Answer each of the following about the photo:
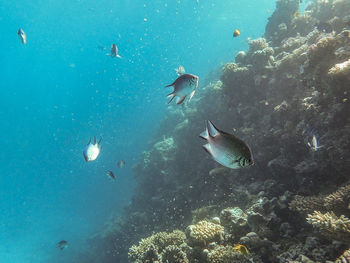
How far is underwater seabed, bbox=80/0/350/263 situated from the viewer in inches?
137

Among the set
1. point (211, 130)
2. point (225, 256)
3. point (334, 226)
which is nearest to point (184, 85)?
point (211, 130)

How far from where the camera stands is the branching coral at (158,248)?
421 cm

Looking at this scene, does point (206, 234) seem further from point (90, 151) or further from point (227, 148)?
point (227, 148)

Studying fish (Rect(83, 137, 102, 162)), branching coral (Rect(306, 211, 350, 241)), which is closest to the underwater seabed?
branching coral (Rect(306, 211, 350, 241))

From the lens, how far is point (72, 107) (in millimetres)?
99375

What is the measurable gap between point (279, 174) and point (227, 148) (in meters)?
5.06

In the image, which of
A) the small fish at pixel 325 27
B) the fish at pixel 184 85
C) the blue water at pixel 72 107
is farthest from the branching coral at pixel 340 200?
the blue water at pixel 72 107

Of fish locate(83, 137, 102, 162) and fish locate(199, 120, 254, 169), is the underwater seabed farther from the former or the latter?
fish locate(83, 137, 102, 162)

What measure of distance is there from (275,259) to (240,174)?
3556 mm

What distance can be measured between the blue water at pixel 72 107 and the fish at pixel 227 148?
20954 mm

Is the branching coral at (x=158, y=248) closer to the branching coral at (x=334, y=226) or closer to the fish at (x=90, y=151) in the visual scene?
the fish at (x=90, y=151)

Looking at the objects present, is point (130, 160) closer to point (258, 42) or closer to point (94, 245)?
point (94, 245)

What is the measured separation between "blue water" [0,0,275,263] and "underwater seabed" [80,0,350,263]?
1324 centimetres

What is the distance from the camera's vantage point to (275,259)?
11.1 feet
